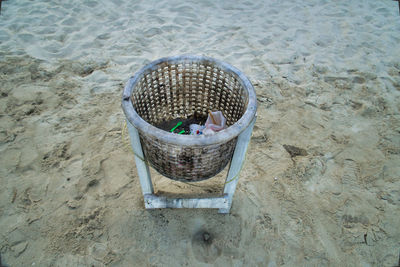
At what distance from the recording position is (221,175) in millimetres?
1979

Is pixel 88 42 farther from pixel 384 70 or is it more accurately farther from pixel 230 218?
pixel 384 70

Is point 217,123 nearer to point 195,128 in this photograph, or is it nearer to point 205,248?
point 195,128

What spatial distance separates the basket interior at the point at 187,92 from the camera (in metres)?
1.55

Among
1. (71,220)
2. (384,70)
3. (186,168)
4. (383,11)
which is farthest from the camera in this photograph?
(383,11)

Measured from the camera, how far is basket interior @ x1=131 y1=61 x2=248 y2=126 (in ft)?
5.08

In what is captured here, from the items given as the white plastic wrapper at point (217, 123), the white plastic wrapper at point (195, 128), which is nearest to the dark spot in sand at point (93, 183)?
the white plastic wrapper at point (195, 128)

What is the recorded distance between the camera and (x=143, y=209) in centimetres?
174

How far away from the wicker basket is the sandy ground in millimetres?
378

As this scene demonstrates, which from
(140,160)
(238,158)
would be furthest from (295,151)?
(140,160)

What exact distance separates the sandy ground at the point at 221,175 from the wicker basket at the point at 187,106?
1.24ft

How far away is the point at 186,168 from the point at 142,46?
93.3 inches

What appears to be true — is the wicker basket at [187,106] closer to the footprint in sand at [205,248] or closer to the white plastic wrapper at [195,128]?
the white plastic wrapper at [195,128]

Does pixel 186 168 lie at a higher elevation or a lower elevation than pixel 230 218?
higher

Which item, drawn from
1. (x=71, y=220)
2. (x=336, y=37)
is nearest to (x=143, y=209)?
(x=71, y=220)
